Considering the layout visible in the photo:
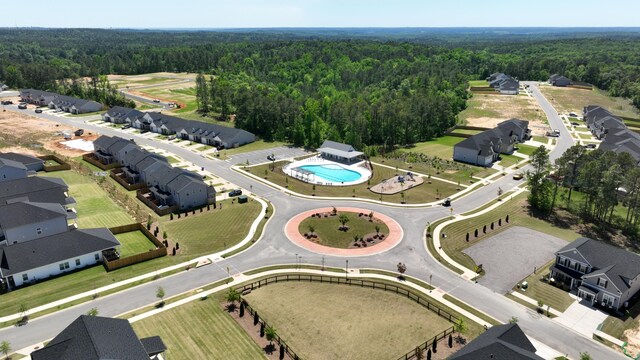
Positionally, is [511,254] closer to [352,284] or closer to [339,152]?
[352,284]

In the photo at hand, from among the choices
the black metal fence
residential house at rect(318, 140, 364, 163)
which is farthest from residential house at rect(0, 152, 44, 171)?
the black metal fence

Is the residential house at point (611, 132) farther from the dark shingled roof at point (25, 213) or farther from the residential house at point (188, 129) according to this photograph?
the dark shingled roof at point (25, 213)

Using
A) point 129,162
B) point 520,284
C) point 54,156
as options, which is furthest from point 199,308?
point 54,156

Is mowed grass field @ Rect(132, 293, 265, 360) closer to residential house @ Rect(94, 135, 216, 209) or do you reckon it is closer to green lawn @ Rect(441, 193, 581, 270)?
residential house @ Rect(94, 135, 216, 209)

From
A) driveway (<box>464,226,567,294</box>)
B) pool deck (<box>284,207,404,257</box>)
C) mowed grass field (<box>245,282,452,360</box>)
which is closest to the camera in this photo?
mowed grass field (<box>245,282,452,360</box>)

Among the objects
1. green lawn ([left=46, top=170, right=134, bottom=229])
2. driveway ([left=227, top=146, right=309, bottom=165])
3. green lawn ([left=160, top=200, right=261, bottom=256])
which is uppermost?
driveway ([left=227, top=146, right=309, bottom=165])

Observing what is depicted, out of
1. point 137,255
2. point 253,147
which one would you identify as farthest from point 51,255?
point 253,147

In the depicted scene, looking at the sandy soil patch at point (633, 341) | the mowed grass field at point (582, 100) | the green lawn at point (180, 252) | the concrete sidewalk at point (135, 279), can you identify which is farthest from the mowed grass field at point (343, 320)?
the mowed grass field at point (582, 100)
